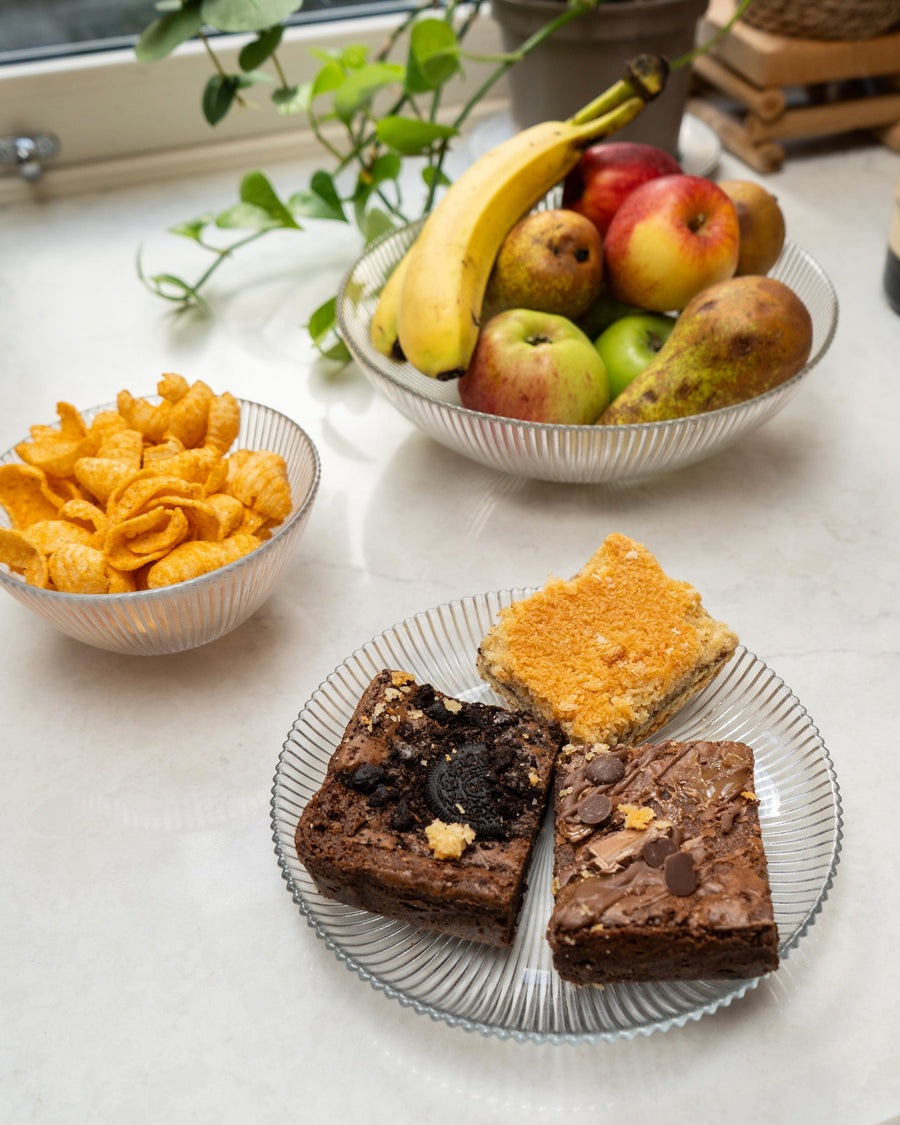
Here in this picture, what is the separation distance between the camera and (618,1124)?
1.88 feet

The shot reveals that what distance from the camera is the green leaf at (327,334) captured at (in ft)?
3.76

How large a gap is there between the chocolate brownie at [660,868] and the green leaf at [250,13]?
0.90 m

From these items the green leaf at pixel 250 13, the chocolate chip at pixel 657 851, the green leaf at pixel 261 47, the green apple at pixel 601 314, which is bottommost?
the chocolate chip at pixel 657 851

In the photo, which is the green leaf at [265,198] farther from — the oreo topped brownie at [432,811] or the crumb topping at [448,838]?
the crumb topping at [448,838]

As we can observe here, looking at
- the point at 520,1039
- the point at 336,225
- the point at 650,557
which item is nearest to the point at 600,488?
the point at 650,557

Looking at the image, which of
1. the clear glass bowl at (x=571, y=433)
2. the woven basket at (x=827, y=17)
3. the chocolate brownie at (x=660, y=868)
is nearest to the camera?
A: the chocolate brownie at (x=660, y=868)

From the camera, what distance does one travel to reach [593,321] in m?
1.07

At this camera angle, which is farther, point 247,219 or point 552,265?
point 247,219

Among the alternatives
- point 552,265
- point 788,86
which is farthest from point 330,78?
point 788,86

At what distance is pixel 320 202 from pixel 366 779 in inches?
33.3

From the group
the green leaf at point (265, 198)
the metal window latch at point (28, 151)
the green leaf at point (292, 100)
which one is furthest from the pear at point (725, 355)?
the metal window latch at point (28, 151)

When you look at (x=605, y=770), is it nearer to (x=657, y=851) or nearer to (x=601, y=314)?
(x=657, y=851)

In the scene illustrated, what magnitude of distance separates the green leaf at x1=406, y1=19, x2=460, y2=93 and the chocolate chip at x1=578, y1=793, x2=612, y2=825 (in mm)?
874

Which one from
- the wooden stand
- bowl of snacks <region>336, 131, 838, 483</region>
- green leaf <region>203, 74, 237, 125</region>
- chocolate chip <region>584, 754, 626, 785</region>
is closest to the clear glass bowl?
bowl of snacks <region>336, 131, 838, 483</region>
